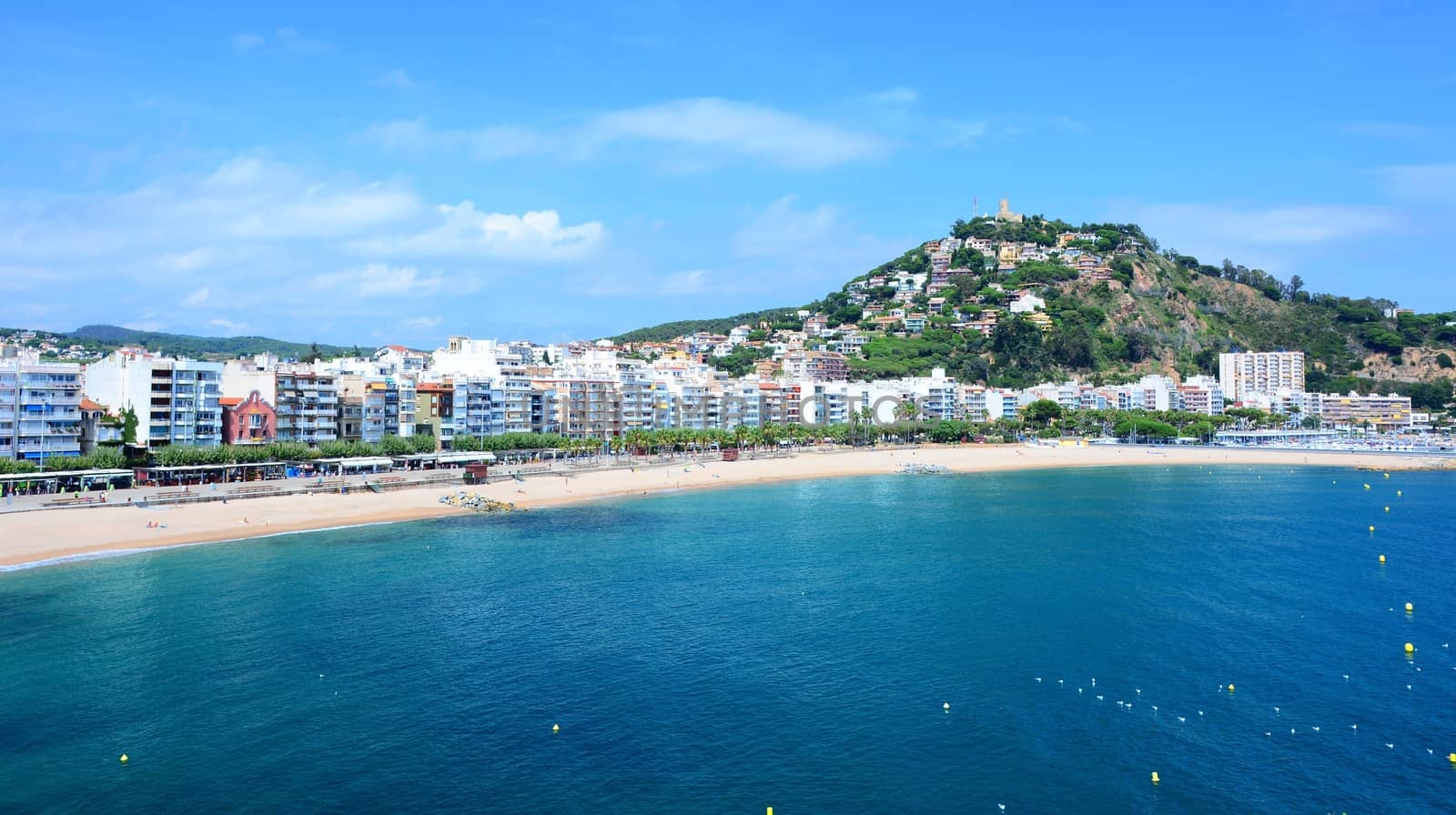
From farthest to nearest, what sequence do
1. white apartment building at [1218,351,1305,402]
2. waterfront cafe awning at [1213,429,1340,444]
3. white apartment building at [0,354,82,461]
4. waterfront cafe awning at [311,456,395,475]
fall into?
white apartment building at [1218,351,1305,402]
waterfront cafe awning at [1213,429,1340,444]
waterfront cafe awning at [311,456,395,475]
white apartment building at [0,354,82,461]

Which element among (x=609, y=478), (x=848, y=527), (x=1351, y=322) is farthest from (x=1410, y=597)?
(x=1351, y=322)

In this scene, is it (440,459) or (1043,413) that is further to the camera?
(1043,413)

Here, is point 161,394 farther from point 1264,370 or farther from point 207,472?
point 1264,370

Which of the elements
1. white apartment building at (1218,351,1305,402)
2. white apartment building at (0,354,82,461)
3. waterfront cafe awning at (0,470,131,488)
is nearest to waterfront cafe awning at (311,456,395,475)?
waterfront cafe awning at (0,470,131,488)

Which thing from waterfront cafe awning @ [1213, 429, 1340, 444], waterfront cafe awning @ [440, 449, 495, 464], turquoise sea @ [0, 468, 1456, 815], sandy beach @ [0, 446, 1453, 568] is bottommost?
turquoise sea @ [0, 468, 1456, 815]

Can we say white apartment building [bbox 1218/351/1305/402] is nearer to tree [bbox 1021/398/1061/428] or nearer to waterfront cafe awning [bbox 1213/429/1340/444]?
waterfront cafe awning [bbox 1213/429/1340/444]

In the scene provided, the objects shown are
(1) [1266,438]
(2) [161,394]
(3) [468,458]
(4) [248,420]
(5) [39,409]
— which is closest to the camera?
(5) [39,409]

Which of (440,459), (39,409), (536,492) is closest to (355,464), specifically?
(440,459)
